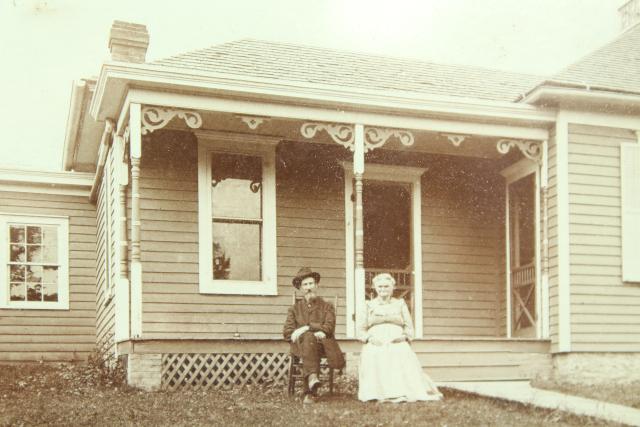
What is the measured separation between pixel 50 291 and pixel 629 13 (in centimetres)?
1294

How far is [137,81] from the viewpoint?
33.0ft

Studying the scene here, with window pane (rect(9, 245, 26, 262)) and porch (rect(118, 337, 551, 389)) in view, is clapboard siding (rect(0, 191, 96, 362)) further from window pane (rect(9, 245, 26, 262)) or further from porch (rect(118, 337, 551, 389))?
porch (rect(118, 337, 551, 389))

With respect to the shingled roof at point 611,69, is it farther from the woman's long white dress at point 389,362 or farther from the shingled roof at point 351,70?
the woman's long white dress at point 389,362

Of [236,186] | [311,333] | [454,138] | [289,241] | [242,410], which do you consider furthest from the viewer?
[289,241]

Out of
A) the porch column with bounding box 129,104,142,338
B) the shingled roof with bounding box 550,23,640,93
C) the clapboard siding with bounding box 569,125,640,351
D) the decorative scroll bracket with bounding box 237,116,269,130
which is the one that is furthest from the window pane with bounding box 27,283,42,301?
the shingled roof with bounding box 550,23,640,93

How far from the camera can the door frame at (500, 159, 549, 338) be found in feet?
38.2

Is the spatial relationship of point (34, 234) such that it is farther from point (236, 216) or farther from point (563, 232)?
point (563, 232)

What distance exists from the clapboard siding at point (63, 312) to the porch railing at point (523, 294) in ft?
24.1

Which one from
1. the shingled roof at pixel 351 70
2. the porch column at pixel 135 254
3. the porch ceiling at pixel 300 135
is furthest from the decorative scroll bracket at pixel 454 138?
the porch column at pixel 135 254

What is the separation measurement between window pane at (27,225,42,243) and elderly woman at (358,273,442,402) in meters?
8.57

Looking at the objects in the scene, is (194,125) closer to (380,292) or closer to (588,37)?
(380,292)

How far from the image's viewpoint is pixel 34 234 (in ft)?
51.3

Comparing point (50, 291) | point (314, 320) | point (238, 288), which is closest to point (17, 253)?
point (50, 291)

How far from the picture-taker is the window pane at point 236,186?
1183 centimetres
